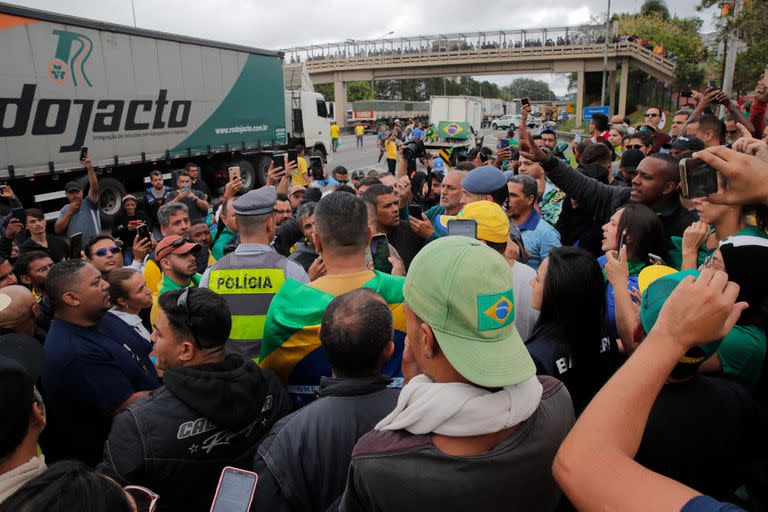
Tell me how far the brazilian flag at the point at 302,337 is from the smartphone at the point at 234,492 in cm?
103

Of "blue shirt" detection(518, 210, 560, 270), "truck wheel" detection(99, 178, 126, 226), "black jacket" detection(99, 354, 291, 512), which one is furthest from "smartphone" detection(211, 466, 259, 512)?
"truck wheel" detection(99, 178, 126, 226)

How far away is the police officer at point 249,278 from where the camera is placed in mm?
3018

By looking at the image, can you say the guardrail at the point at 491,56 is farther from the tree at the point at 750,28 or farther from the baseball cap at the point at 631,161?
the baseball cap at the point at 631,161

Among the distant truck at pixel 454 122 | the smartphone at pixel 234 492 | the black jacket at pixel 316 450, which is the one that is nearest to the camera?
the smartphone at pixel 234 492

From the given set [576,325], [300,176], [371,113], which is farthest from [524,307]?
[371,113]

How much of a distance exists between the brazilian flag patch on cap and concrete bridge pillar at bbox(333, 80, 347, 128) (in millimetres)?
53801

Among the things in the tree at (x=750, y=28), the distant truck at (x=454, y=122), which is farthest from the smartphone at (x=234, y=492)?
the distant truck at (x=454, y=122)

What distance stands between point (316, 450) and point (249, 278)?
58.3 inches

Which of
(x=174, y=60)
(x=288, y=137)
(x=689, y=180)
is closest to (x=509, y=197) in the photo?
(x=689, y=180)

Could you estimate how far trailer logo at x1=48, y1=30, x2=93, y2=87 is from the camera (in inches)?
444

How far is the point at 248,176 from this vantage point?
18.2 m

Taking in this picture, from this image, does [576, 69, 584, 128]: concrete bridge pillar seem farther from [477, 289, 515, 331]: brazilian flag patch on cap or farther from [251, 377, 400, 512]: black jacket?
[477, 289, 515, 331]: brazilian flag patch on cap

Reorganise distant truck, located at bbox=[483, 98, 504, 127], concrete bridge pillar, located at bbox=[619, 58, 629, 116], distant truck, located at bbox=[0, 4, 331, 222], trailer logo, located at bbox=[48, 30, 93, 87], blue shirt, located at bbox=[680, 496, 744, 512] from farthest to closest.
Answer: distant truck, located at bbox=[483, 98, 504, 127]
concrete bridge pillar, located at bbox=[619, 58, 629, 116]
trailer logo, located at bbox=[48, 30, 93, 87]
distant truck, located at bbox=[0, 4, 331, 222]
blue shirt, located at bbox=[680, 496, 744, 512]

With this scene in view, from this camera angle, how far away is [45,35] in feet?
36.0
